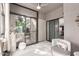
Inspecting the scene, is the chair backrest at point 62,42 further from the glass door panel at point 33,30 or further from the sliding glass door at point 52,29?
the glass door panel at point 33,30

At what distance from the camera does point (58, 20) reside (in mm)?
1413

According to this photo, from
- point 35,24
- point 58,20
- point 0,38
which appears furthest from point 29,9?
point 0,38

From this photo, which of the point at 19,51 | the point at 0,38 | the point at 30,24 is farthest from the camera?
the point at 30,24

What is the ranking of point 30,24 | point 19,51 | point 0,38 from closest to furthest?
point 0,38 < point 19,51 < point 30,24

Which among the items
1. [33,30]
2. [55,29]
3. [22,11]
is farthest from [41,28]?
[22,11]

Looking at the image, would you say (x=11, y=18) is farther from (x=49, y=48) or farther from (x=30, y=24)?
(x=49, y=48)

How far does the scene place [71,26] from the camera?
1331mm

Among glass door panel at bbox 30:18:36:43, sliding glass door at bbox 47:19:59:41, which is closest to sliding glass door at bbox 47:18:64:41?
sliding glass door at bbox 47:19:59:41

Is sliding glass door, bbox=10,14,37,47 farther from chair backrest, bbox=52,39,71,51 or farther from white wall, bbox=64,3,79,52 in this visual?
white wall, bbox=64,3,79,52

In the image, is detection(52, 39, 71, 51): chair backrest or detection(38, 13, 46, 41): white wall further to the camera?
detection(38, 13, 46, 41): white wall

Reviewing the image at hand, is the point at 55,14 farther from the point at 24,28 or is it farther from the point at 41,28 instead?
the point at 24,28

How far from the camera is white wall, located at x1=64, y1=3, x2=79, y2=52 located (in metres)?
1.30

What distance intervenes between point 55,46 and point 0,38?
1.02 metres

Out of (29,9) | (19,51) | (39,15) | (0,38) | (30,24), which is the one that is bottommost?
(19,51)
